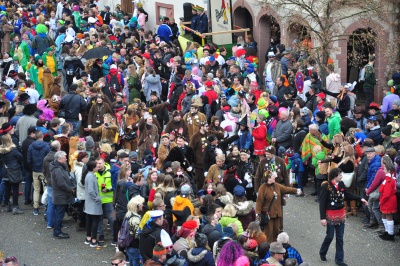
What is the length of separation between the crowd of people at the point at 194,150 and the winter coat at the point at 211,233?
45 mm

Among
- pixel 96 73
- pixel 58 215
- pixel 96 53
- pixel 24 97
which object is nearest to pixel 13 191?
pixel 58 215

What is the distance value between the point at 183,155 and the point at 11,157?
337cm

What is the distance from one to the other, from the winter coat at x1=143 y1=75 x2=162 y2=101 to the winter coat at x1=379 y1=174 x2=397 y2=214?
9041 millimetres

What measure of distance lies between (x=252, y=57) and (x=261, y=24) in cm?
341

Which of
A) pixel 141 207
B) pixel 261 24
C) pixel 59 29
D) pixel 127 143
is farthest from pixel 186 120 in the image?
pixel 59 29

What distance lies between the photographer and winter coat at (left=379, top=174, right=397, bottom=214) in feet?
56.7

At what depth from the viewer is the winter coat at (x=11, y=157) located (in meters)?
19.0

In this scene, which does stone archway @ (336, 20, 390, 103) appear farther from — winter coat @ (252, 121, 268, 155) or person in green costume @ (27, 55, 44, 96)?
person in green costume @ (27, 55, 44, 96)

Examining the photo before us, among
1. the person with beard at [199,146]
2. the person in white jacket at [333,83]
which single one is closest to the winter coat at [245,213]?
the person with beard at [199,146]

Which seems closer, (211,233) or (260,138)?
(211,233)

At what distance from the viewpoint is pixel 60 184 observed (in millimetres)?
17531

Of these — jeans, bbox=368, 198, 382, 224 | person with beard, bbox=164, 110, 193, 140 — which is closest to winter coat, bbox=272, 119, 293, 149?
person with beard, bbox=164, 110, 193, 140

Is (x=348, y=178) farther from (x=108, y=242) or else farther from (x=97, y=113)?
(x=97, y=113)

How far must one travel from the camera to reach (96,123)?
22.2m
